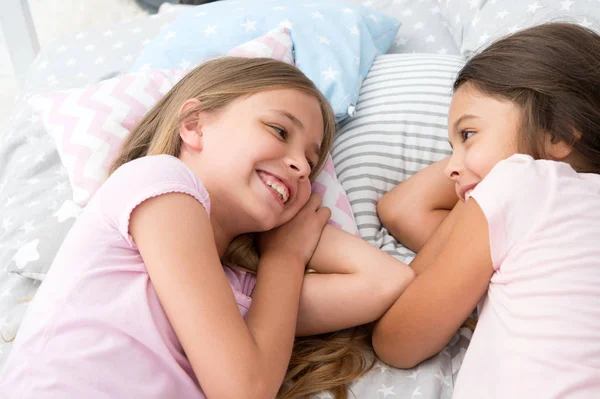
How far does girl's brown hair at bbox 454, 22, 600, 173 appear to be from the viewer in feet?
3.29

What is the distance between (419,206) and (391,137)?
0.20 metres

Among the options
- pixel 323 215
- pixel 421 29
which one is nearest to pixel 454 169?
pixel 323 215

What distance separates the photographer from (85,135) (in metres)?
1.26

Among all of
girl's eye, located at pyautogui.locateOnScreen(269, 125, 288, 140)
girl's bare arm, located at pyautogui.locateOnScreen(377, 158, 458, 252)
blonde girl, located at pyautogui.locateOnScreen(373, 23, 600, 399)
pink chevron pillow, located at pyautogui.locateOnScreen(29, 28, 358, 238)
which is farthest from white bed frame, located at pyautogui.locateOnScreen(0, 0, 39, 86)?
blonde girl, located at pyautogui.locateOnScreen(373, 23, 600, 399)

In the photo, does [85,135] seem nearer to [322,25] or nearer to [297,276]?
[297,276]

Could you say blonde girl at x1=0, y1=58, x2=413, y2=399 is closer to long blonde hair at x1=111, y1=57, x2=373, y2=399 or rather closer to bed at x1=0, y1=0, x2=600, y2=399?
long blonde hair at x1=111, y1=57, x2=373, y2=399

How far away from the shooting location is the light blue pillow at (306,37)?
147cm

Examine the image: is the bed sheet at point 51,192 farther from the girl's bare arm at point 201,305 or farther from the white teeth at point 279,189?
the white teeth at point 279,189

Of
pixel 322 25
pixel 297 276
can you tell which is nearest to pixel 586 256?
pixel 297 276

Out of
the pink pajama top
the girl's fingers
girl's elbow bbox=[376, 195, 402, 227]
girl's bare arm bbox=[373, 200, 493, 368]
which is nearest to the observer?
the pink pajama top

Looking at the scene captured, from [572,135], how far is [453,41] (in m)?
0.85

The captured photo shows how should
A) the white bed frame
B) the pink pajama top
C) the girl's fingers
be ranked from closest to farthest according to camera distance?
the pink pajama top, the girl's fingers, the white bed frame

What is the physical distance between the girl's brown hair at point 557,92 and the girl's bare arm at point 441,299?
20 cm

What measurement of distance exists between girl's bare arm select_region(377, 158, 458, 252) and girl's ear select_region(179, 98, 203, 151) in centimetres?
45
